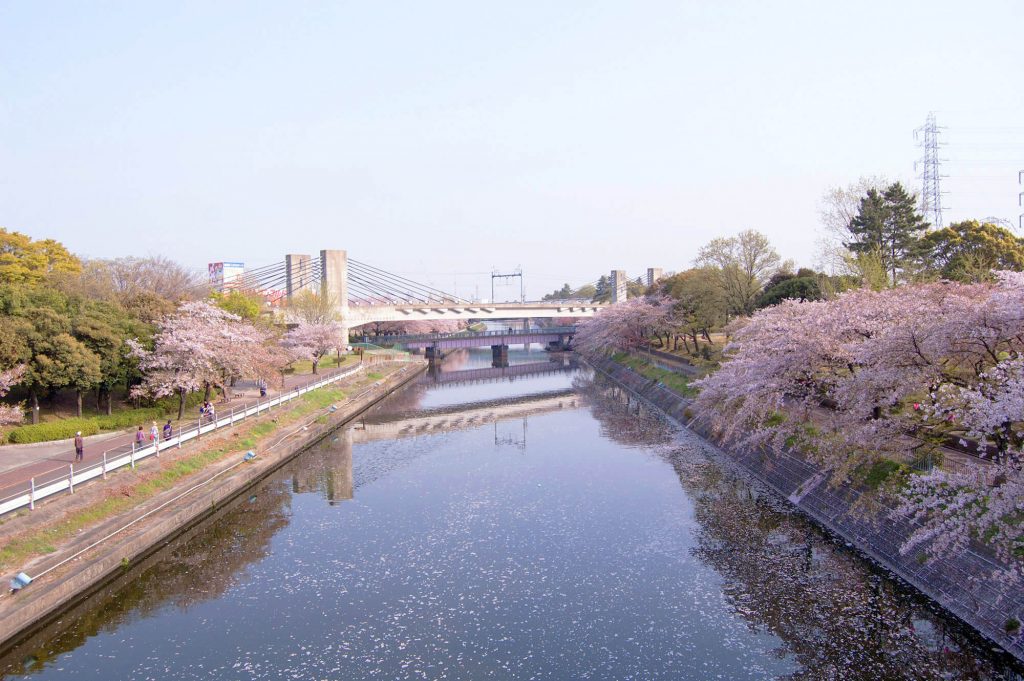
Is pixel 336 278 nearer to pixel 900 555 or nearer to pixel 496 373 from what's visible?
pixel 496 373

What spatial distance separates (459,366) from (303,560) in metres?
76.5

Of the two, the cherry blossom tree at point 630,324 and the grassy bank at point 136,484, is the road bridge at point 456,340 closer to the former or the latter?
the cherry blossom tree at point 630,324

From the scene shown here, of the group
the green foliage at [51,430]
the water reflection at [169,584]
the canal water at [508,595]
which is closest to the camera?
the canal water at [508,595]

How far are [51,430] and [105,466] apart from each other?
26.4ft

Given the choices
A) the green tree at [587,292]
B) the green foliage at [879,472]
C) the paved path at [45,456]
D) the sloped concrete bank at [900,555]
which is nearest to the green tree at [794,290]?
the sloped concrete bank at [900,555]

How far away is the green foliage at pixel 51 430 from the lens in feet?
94.2

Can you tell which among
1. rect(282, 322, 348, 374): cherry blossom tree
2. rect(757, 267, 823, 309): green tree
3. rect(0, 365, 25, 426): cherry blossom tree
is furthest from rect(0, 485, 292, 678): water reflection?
rect(282, 322, 348, 374): cherry blossom tree

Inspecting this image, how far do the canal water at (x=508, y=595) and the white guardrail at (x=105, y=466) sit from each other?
348 centimetres

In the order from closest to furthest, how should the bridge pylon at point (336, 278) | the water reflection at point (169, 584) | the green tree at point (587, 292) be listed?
the water reflection at point (169, 584)
the bridge pylon at point (336, 278)
the green tree at point (587, 292)

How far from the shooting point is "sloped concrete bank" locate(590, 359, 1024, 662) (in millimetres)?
14867

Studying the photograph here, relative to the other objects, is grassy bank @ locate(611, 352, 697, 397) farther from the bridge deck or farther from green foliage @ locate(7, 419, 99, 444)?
green foliage @ locate(7, 419, 99, 444)

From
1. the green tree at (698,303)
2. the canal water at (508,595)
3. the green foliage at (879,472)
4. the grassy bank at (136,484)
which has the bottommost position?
the canal water at (508,595)

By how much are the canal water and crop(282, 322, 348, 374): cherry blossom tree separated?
3095 centimetres

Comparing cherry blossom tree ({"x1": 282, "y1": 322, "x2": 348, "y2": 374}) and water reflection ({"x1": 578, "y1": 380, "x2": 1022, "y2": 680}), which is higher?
cherry blossom tree ({"x1": 282, "y1": 322, "x2": 348, "y2": 374})
